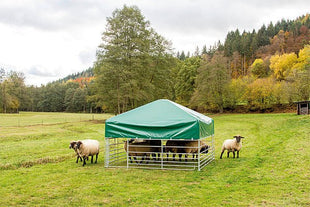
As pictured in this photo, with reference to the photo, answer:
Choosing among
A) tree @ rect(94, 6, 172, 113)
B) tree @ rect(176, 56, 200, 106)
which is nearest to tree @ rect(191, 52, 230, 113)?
tree @ rect(176, 56, 200, 106)

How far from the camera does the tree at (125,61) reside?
121ft

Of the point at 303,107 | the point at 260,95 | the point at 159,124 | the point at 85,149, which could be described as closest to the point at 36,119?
the point at 85,149

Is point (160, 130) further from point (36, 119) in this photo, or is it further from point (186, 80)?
point (186, 80)

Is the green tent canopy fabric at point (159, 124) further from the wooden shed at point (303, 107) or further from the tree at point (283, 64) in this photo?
the tree at point (283, 64)

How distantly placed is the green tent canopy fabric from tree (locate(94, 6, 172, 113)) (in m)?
23.7

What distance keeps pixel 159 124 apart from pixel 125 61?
27973 mm

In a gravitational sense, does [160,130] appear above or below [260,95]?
below

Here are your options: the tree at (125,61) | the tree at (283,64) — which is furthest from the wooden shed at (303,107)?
the tree at (283,64)

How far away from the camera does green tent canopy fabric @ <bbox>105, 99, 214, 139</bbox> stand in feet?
36.0

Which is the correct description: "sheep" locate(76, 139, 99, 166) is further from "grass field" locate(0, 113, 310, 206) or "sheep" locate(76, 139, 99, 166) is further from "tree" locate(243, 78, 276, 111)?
"tree" locate(243, 78, 276, 111)

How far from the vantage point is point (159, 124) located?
1125 centimetres

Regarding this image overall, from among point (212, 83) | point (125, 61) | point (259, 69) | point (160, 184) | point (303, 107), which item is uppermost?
point (259, 69)

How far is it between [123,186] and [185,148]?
4573mm

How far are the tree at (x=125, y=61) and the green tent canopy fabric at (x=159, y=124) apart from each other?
23.7 m
